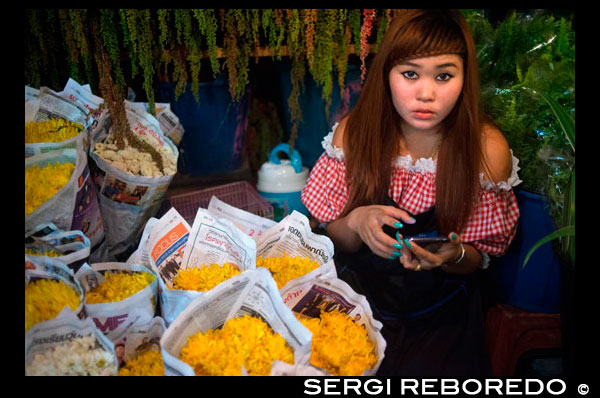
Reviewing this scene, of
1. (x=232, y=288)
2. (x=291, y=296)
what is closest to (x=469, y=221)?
(x=291, y=296)

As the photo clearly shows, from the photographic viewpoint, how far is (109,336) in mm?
1044

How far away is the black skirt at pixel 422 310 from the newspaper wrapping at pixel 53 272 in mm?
768

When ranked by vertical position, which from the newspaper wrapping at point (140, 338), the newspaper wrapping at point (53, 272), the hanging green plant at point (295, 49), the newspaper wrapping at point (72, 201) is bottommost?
the newspaper wrapping at point (140, 338)

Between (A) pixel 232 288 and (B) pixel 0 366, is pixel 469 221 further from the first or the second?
(B) pixel 0 366

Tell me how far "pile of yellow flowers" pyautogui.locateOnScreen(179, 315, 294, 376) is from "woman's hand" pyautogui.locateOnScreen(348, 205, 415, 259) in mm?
405

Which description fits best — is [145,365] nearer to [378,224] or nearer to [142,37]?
[378,224]

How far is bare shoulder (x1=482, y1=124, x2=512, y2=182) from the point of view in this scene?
4.45ft

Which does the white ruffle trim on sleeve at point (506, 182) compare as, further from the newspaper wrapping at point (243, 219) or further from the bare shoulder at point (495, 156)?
the newspaper wrapping at point (243, 219)

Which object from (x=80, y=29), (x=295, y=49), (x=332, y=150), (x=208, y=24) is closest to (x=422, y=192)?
(x=332, y=150)

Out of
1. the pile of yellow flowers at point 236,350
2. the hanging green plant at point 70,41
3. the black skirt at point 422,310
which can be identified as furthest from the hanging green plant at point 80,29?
the black skirt at point 422,310

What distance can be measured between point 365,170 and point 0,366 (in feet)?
3.36

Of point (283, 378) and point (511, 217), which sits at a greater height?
point (511, 217)

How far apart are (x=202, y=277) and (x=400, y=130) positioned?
74cm

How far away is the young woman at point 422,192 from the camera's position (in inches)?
47.1
